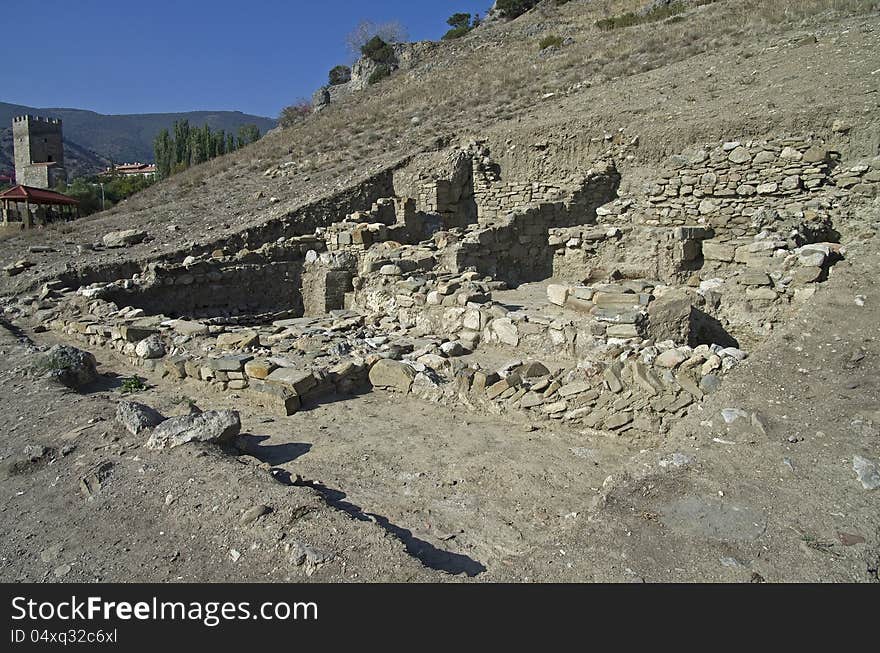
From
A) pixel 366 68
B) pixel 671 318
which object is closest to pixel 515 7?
pixel 366 68

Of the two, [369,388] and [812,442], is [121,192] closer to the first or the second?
[369,388]

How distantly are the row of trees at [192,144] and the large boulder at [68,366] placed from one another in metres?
44.8

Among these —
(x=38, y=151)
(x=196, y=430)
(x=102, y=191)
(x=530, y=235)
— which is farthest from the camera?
(x=38, y=151)

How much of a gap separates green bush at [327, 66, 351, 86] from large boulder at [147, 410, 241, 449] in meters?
48.1

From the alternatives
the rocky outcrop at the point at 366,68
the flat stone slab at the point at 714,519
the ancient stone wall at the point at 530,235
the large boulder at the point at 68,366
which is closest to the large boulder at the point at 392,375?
the large boulder at the point at 68,366

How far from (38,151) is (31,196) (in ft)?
152

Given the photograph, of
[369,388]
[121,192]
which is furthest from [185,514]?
[121,192]

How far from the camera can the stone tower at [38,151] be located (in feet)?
176

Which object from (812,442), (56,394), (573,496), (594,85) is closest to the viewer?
(812,442)

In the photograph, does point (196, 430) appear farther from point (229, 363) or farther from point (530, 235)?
point (530, 235)

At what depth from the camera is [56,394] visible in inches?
219

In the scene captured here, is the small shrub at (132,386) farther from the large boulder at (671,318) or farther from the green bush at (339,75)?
the green bush at (339,75)

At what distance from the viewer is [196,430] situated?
4.42 metres

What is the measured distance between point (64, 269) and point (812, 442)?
1263cm
